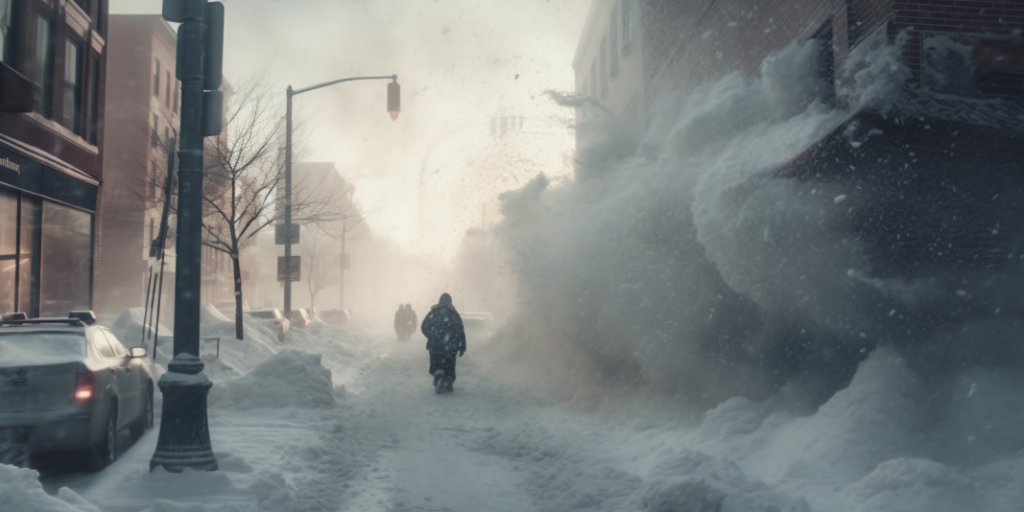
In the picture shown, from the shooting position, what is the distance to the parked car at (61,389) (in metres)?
6.78

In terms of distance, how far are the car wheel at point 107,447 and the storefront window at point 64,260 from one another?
11.7m

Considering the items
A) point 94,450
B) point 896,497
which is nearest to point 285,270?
point 94,450

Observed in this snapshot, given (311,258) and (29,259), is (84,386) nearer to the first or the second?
(29,259)

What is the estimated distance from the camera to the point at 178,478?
20.9 ft

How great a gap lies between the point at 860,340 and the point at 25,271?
16.1 meters

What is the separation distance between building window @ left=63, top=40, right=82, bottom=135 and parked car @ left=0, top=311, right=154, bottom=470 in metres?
12.4

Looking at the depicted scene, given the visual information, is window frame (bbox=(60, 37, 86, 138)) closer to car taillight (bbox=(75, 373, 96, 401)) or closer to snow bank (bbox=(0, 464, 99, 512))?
car taillight (bbox=(75, 373, 96, 401))

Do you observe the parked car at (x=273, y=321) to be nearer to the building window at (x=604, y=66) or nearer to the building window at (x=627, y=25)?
the building window at (x=627, y=25)

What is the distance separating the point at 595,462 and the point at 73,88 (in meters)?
16.8

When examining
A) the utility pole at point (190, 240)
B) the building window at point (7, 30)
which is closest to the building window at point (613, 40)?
the building window at point (7, 30)

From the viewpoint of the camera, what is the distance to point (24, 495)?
4734mm

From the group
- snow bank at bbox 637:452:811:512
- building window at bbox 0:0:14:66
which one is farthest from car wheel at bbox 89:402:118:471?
building window at bbox 0:0:14:66

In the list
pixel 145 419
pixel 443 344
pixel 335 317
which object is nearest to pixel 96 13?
pixel 443 344

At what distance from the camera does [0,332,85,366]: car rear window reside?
276 inches
